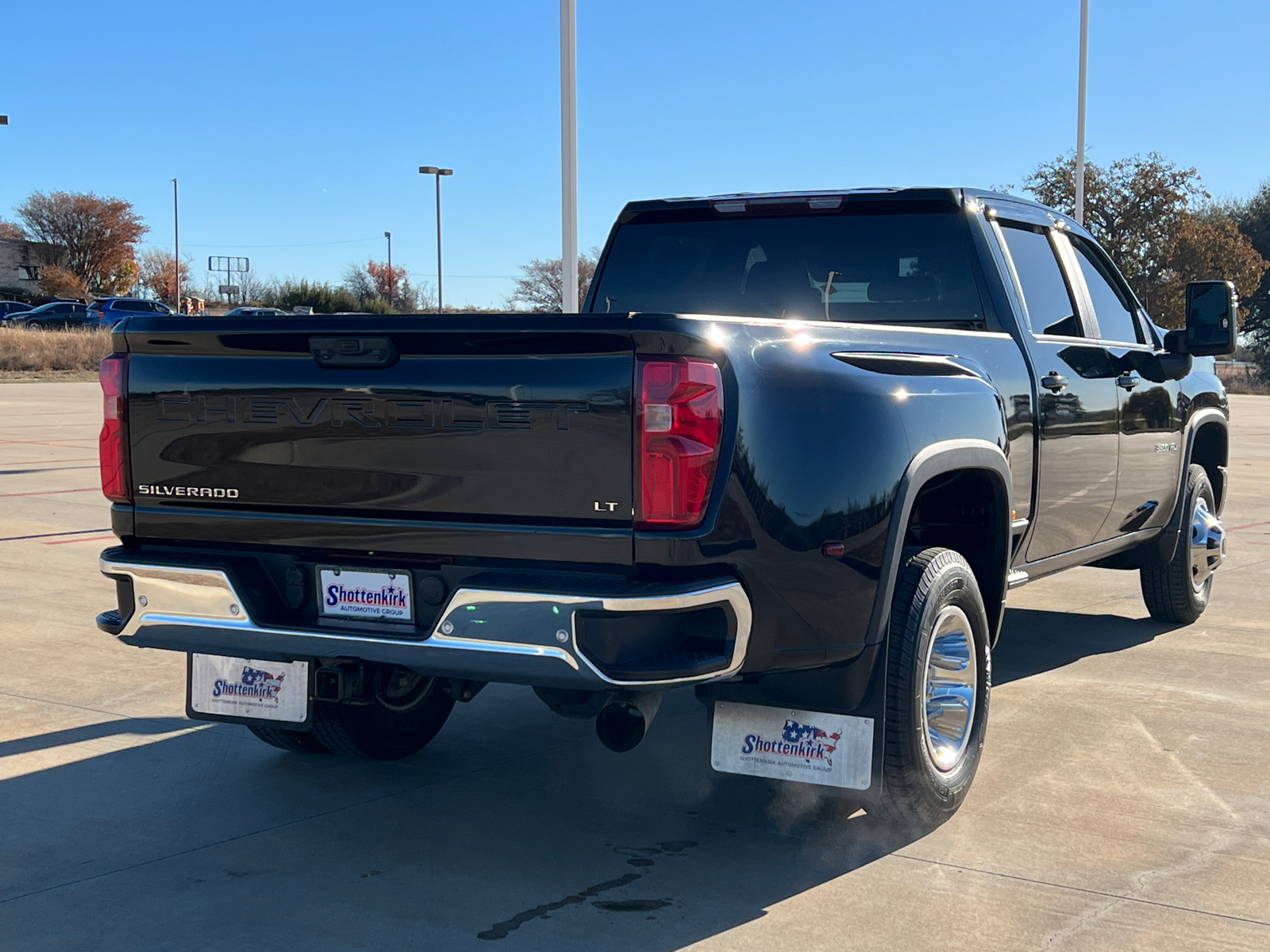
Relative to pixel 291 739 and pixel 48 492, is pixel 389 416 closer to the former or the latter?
pixel 291 739

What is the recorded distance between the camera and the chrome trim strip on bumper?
351cm

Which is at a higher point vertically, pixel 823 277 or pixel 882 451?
pixel 823 277

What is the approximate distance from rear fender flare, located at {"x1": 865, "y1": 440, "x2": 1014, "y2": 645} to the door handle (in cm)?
66

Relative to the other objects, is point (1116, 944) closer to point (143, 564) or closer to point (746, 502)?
point (746, 502)

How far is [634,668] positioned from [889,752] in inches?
40.7

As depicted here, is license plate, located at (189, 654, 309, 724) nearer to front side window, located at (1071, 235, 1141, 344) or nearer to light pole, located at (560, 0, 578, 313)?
front side window, located at (1071, 235, 1141, 344)

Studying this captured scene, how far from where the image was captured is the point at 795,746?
159 inches

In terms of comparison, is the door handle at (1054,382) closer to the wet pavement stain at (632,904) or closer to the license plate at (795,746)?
the license plate at (795,746)

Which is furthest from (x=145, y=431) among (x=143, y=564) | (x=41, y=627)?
(x=41, y=627)

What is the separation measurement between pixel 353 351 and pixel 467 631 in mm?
838

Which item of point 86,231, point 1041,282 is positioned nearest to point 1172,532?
point 1041,282

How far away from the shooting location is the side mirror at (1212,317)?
21.1 ft

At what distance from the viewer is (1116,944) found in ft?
11.6

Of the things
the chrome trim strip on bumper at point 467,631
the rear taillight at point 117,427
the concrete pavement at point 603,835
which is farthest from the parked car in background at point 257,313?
the concrete pavement at point 603,835
